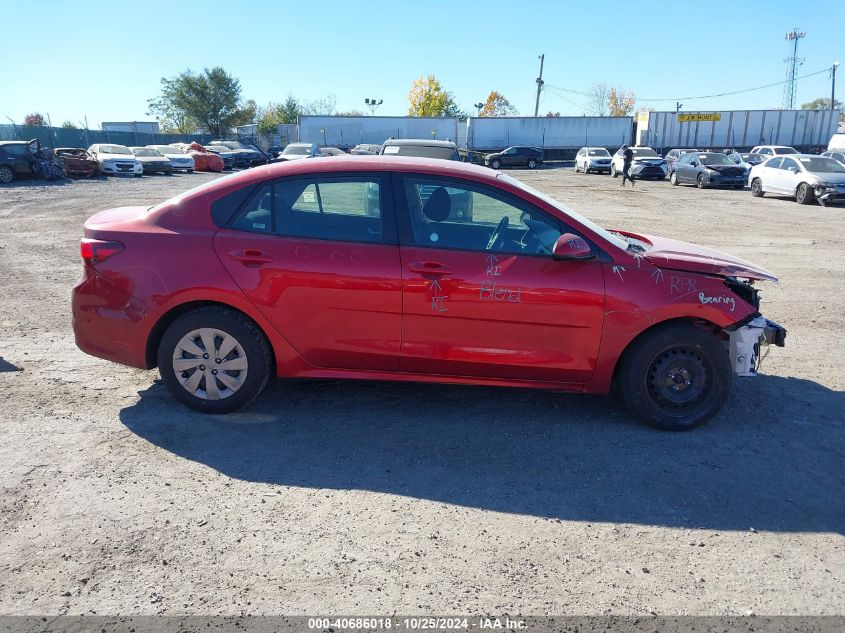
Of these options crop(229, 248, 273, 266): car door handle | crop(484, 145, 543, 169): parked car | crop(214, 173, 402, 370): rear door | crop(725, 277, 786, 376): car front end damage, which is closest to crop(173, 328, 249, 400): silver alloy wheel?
crop(214, 173, 402, 370): rear door

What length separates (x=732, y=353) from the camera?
457cm

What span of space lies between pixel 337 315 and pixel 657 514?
2.25 metres

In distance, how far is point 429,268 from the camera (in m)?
4.23

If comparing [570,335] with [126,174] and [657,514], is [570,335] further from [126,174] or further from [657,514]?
[126,174]

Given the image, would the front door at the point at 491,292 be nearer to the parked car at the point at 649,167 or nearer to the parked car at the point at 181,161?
the parked car at the point at 649,167

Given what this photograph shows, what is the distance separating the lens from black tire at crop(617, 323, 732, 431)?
4320 millimetres

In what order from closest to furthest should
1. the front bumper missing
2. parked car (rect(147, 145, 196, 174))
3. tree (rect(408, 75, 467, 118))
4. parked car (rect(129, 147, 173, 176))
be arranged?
the front bumper missing < parked car (rect(129, 147, 173, 176)) < parked car (rect(147, 145, 196, 174)) < tree (rect(408, 75, 467, 118))

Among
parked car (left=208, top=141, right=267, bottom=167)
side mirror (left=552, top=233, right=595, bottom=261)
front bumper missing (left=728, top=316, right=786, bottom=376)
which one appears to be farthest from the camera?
parked car (left=208, top=141, right=267, bottom=167)

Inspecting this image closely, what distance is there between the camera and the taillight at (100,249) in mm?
4395

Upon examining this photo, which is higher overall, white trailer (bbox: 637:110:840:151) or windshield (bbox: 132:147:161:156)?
white trailer (bbox: 637:110:840:151)

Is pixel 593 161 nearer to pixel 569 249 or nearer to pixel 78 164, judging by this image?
pixel 78 164

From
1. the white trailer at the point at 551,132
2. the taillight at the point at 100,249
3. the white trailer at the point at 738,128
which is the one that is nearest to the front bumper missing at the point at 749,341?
the taillight at the point at 100,249

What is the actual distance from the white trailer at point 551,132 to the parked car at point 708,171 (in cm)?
2296

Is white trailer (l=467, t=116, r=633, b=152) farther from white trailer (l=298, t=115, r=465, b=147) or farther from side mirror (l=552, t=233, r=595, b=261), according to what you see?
side mirror (l=552, t=233, r=595, b=261)
